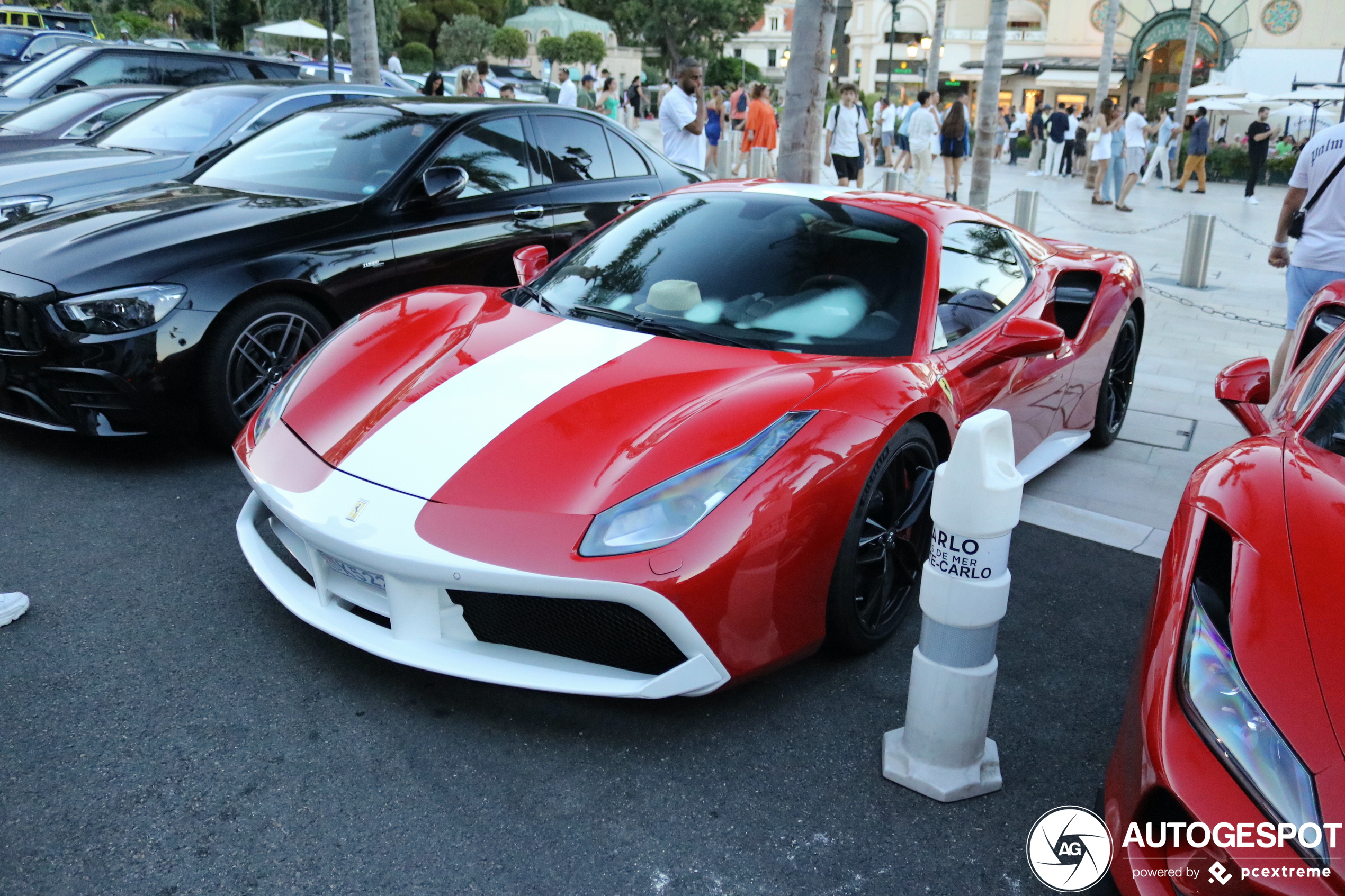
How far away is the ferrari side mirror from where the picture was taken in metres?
4.07

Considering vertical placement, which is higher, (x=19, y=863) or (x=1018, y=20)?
(x=1018, y=20)

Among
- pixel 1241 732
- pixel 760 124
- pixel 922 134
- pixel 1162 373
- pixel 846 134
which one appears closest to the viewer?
pixel 1241 732

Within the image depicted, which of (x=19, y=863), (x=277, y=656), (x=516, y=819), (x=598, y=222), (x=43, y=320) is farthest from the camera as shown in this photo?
(x=598, y=222)

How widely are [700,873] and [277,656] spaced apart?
4.59ft

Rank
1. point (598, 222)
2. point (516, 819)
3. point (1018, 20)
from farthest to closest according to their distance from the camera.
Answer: point (1018, 20)
point (598, 222)
point (516, 819)

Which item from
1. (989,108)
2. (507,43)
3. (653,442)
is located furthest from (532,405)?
(507,43)

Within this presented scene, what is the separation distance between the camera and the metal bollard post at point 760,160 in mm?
15383

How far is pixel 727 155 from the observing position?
1825 cm

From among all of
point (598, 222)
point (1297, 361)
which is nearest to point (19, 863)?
point (1297, 361)

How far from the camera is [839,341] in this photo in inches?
129

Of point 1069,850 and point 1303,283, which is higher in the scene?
point 1303,283

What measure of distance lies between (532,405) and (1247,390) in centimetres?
205

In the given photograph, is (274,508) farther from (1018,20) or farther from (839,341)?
(1018,20)

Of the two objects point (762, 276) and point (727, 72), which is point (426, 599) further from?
point (727, 72)
